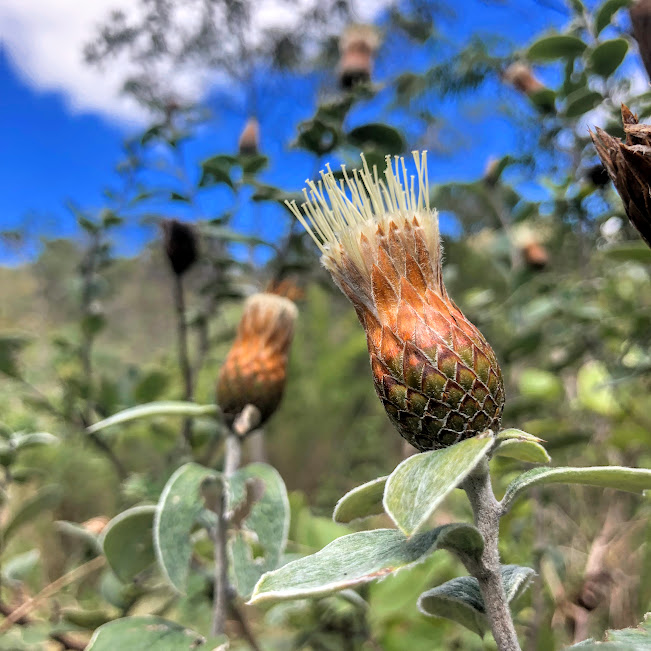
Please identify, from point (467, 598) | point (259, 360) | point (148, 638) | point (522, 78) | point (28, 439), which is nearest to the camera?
point (467, 598)

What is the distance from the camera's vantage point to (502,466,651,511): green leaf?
1.39 feet

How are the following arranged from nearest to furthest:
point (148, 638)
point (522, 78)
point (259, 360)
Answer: point (148, 638) → point (259, 360) → point (522, 78)

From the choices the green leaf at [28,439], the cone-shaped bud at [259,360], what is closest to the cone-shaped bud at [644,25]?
the cone-shaped bud at [259,360]

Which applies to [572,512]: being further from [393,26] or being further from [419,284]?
[393,26]

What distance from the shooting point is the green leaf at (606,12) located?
92 cm

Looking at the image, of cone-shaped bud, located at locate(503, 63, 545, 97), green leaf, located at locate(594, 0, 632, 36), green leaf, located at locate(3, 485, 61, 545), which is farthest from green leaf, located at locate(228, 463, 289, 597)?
cone-shaped bud, located at locate(503, 63, 545, 97)

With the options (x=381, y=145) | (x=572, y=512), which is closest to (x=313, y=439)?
(x=572, y=512)

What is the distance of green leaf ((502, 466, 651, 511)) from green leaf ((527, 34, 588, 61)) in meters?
0.79

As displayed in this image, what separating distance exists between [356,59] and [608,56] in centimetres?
116

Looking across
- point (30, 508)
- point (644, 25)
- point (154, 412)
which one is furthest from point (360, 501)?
point (30, 508)

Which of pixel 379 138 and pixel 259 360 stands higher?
pixel 379 138

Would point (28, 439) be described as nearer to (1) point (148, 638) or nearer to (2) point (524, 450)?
(1) point (148, 638)

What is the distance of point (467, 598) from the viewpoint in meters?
0.52

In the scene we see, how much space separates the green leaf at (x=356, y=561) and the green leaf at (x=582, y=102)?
0.84 meters
